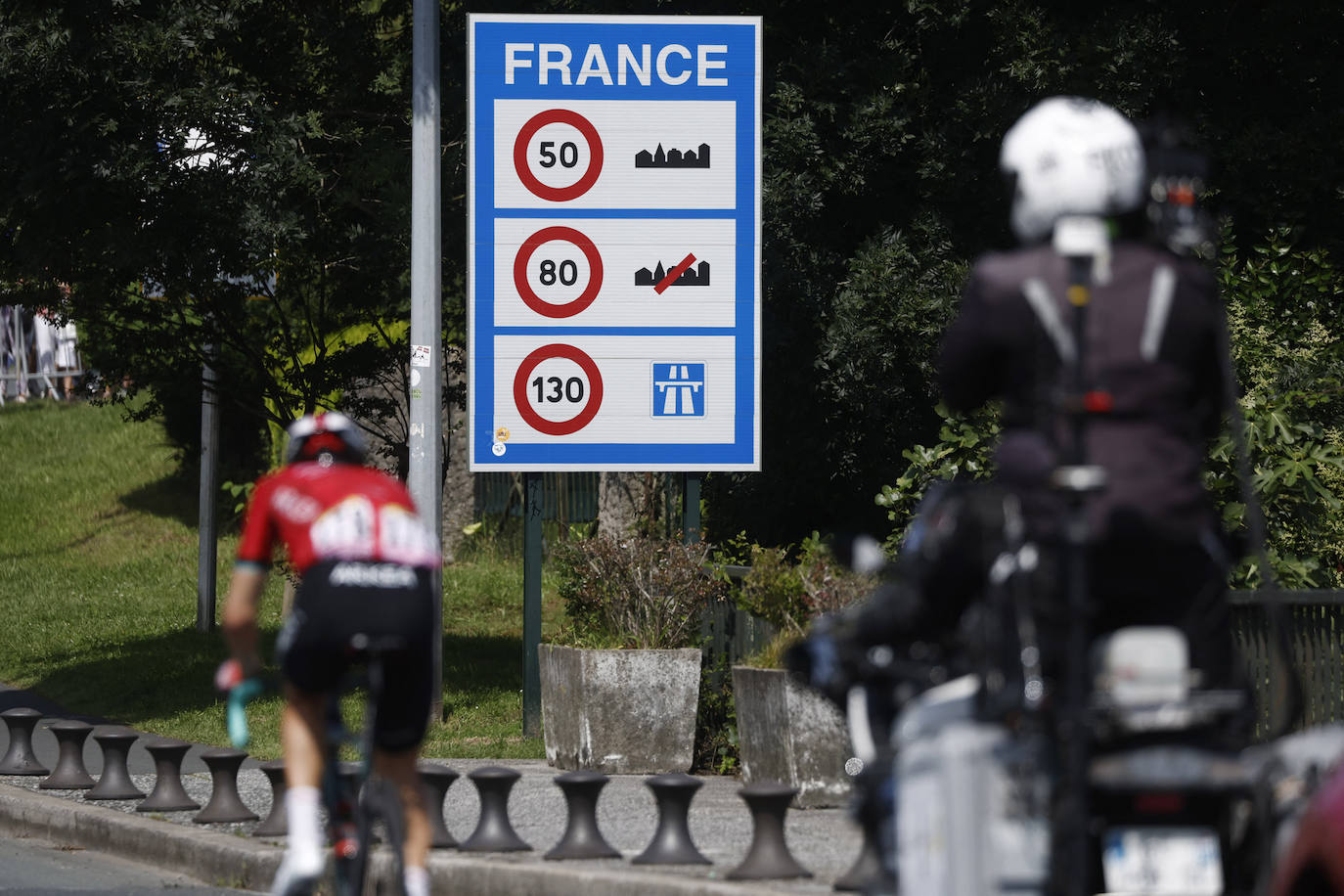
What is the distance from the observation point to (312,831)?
17.7ft

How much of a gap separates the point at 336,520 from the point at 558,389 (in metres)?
6.66

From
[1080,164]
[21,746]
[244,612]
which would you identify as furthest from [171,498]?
[1080,164]

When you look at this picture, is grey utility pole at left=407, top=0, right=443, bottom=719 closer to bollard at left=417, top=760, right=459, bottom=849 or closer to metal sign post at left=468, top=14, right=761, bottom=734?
metal sign post at left=468, top=14, right=761, bottom=734

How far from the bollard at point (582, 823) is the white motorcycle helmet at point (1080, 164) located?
13.3ft

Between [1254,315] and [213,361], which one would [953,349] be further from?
[213,361]

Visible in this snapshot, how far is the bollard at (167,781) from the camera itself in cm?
939

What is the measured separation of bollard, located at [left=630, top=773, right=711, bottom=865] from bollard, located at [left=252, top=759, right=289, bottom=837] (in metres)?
1.91

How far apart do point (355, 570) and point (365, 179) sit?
1020cm

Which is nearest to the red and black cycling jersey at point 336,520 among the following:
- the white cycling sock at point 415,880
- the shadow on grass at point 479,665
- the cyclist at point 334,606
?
the cyclist at point 334,606

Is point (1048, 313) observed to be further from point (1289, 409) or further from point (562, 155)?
point (562, 155)

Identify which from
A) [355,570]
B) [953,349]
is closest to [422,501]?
[355,570]

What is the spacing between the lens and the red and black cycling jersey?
17.7 ft

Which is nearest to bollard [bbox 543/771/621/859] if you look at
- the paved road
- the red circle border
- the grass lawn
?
the paved road

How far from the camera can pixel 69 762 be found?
10.3m
